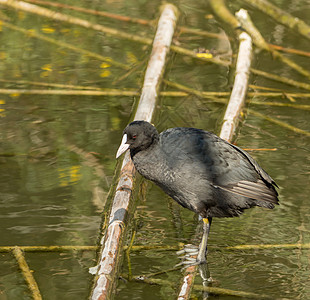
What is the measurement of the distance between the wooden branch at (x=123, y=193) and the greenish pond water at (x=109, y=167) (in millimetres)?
249

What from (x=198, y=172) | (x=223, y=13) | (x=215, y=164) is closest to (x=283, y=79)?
(x=223, y=13)

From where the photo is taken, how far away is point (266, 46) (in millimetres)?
8375

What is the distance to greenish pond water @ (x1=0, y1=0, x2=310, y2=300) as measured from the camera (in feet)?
14.4

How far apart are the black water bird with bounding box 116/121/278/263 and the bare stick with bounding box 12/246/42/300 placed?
106cm

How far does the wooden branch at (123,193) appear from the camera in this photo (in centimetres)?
396

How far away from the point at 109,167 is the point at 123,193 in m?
0.97

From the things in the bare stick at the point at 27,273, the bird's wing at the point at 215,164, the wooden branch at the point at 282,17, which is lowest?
the bare stick at the point at 27,273

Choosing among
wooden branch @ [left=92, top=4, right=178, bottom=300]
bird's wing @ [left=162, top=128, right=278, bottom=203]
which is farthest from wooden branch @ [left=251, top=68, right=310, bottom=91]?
bird's wing @ [left=162, top=128, right=278, bottom=203]

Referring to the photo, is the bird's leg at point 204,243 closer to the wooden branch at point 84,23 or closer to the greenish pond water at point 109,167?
the greenish pond water at point 109,167

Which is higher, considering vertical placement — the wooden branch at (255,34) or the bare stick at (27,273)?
the wooden branch at (255,34)

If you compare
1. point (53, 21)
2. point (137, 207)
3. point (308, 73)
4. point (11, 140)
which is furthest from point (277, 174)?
point (53, 21)

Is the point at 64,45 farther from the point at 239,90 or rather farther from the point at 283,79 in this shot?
the point at 283,79

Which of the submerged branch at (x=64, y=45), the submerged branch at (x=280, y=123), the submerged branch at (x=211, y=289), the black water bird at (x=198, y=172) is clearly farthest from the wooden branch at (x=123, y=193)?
the submerged branch at (x=280, y=123)

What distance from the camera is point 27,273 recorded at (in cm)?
422
